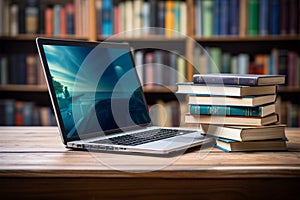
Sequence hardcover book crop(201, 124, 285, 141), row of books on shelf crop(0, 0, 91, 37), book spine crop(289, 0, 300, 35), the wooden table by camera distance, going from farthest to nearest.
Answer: row of books on shelf crop(0, 0, 91, 37) < book spine crop(289, 0, 300, 35) < hardcover book crop(201, 124, 285, 141) < the wooden table

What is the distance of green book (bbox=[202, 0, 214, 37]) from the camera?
2.99m

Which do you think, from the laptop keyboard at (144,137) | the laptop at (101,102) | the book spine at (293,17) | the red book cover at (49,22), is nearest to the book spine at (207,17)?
the book spine at (293,17)

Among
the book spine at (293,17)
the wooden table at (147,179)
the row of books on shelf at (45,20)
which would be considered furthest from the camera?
the row of books on shelf at (45,20)

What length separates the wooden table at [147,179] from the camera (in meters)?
0.89

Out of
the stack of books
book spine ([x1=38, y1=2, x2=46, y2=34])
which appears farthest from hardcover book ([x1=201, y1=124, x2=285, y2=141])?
book spine ([x1=38, y1=2, x2=46, y2=34])

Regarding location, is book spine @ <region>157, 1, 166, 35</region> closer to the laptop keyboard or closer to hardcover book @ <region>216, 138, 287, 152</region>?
the laptop keyboard

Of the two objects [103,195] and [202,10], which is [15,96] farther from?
[103,195]

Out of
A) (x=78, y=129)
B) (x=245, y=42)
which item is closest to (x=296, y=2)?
(x=245, y=42)

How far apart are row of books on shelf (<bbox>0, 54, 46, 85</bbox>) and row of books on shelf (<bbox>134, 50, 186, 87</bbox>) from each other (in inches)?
26.3

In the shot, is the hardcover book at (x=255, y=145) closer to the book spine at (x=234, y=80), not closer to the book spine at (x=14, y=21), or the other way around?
the book spine at (x=234, y=80)

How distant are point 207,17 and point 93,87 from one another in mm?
1927

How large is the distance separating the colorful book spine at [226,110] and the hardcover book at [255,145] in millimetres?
69

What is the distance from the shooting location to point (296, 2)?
116 inches

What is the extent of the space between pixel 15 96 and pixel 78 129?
236cm
